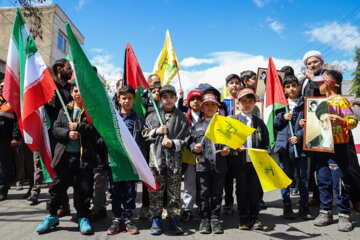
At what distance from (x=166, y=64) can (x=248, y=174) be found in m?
3.08

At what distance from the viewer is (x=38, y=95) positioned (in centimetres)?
346

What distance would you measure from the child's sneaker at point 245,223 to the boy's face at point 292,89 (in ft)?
7.26

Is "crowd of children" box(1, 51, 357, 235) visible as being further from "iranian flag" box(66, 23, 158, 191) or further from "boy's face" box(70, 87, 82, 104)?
"iranian flag" box(66, 23, 158, 191)

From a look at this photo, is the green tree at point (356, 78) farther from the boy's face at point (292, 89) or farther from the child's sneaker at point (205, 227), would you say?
the child's sneaker at point (205, 227)

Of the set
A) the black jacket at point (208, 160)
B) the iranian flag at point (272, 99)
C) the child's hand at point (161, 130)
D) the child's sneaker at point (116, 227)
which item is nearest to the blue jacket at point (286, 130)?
the iranian flag at point (272, 99)

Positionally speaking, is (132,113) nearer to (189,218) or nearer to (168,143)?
(168,143)

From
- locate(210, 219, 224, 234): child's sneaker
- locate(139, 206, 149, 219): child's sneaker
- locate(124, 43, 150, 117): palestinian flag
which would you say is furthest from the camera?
locate(124, 43, 150, 117): palestinian flag

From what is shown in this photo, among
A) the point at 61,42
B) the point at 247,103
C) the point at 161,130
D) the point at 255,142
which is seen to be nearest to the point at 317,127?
the point at 255,142

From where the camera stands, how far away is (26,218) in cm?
400

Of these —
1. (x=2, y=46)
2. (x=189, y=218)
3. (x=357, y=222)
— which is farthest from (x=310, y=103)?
(x=2, y=46)

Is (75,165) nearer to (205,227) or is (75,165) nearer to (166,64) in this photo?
(205,227)

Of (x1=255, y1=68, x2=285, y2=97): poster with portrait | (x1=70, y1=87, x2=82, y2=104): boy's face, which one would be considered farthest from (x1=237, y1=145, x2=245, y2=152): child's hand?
(x1=70, y1=87, x2=82, y2=104): boy's face

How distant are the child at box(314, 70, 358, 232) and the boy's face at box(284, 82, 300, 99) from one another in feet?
2.01

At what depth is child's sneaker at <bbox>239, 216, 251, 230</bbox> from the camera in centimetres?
342
